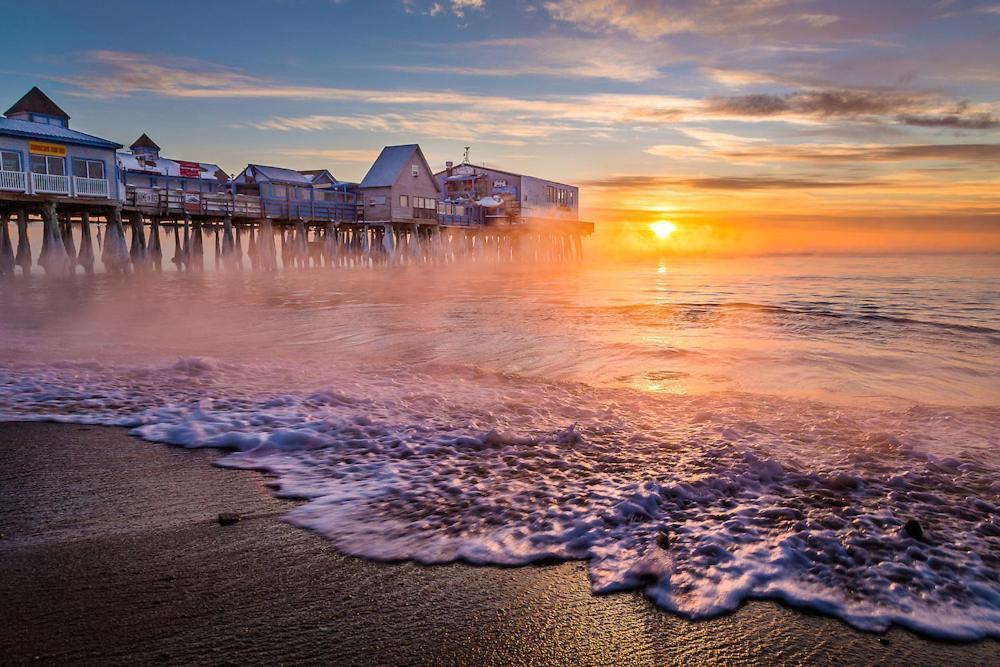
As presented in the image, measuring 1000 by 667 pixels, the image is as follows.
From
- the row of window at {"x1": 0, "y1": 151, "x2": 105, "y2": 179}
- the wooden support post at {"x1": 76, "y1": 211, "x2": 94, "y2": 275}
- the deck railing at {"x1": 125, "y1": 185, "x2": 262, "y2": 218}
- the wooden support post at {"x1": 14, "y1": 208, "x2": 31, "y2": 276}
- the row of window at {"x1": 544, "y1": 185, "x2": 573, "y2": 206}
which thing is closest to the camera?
the row of window at {"x1": 0, "y1": 151, "x2": 105, "y2": 179}

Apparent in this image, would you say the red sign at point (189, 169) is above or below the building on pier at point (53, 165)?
above

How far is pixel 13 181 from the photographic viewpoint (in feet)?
85.3

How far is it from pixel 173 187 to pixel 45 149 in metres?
20.9

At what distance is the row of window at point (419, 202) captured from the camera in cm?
5234

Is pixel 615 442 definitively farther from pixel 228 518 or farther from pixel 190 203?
pixel 190 203

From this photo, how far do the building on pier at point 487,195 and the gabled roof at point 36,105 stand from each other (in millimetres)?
30410

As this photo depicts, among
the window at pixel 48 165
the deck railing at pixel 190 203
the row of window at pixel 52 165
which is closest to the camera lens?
the row of window at pixel 52 165

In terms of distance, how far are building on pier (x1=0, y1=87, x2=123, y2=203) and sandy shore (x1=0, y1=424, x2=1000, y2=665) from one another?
2929 cm

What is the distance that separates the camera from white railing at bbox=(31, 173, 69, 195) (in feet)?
87.8

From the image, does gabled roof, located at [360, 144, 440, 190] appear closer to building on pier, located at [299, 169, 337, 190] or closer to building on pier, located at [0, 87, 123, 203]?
building on pier, located at [299, 169, 337, 190]

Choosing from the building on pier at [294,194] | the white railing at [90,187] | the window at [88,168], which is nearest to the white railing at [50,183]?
the white railing at [90,187]

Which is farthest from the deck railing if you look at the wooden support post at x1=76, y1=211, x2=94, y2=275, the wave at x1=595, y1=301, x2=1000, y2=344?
the wave at x1=595, y1=301, x2=1000, y2=344

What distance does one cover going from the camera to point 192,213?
37438 millimetres

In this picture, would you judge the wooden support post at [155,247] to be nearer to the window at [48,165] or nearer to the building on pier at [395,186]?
the window at [48,165]
